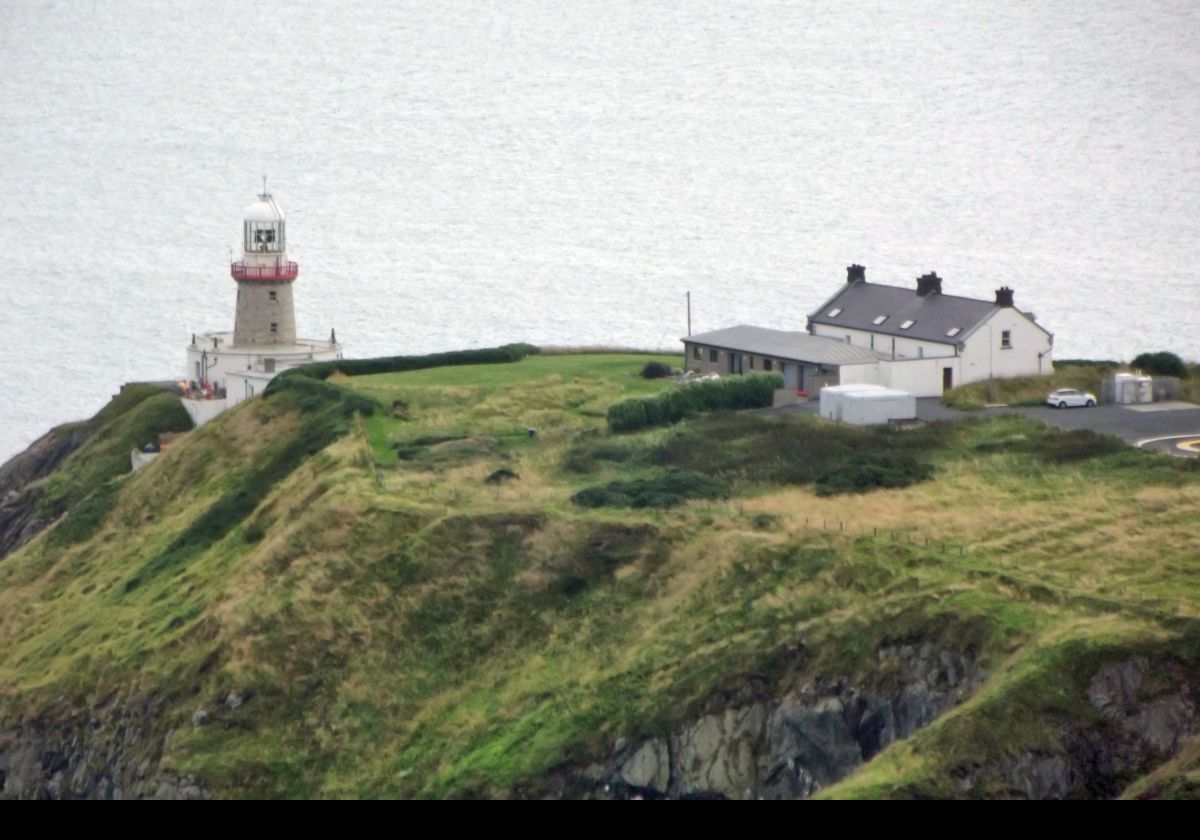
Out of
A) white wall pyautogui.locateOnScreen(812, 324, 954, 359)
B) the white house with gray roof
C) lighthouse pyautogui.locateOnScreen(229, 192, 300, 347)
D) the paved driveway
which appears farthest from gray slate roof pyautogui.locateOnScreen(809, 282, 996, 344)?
lighthouse pyautogui.locateOnScreen(229, 192, 300, 347)

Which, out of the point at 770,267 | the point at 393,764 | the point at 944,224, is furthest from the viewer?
the point at 944,224

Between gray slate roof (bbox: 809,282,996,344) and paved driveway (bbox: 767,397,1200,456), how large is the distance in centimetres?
291

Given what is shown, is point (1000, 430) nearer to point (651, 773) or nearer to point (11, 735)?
point (651, 773)

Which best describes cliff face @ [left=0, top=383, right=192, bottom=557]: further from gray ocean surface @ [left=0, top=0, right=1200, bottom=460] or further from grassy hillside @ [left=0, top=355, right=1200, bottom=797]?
gray ocean surface @ [left=0, top=0, right=1200, bottom=460]

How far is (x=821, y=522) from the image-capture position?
48.0 meters

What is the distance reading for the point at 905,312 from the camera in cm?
6881

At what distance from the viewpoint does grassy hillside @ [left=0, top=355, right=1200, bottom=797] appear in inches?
1590

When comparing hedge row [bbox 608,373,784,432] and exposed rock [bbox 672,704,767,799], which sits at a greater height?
hedge row [bbox 608,373,784,432]

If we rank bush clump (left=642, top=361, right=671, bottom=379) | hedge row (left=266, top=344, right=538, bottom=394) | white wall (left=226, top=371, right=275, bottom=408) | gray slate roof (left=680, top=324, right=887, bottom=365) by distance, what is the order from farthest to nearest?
white wall (left=226, top=371, right=275, bottom=408)
hedge row (left=266, top=344, right=538, bottom=394)
bush clump (left=642, top=361, right=671, bottom=379)
gray slate roof (left=680, top=324, right=887, bottom=365)

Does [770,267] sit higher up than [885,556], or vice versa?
[770,267]

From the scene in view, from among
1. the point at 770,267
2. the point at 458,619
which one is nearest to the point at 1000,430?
the point at 458,619

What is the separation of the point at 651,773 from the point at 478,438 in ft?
70.4

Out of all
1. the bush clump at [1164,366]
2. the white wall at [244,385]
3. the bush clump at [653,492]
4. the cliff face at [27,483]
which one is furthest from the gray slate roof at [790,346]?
the cliff face at [27,483]

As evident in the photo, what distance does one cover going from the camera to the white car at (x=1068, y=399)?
6256 centimetres
